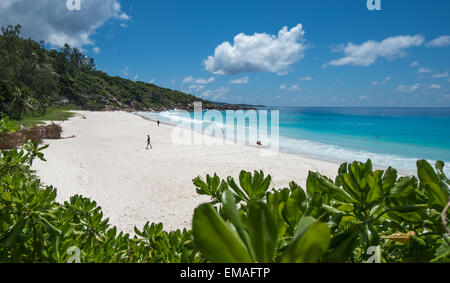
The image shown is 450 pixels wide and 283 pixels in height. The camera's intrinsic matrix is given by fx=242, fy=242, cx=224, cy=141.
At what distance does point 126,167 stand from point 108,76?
319ft

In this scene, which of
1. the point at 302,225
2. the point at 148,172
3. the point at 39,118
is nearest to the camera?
the point at 302,225

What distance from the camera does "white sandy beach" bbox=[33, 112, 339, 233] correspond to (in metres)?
8.10

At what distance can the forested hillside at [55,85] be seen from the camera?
29195 millimetres

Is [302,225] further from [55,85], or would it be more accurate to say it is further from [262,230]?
[55,85]

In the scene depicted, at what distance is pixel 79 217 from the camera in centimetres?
109

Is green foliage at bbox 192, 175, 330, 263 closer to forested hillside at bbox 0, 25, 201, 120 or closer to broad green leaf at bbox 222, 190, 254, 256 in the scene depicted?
broad green leaf at bbox 222, 190, 254, 256

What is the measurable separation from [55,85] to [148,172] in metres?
61.2

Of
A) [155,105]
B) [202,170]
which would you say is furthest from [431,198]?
[155,105]

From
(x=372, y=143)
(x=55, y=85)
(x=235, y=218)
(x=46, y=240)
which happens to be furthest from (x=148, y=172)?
(x=55, y=85)

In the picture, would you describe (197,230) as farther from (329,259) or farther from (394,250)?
(394,250)

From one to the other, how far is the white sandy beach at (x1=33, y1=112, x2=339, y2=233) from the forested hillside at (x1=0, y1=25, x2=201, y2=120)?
56.8 ft

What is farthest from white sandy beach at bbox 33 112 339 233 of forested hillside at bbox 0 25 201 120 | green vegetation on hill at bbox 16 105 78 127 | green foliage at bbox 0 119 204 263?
forested hillside at bbox 0 25 201 120

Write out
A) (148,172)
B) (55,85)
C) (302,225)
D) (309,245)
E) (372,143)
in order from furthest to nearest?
(55,85) < (372,143) < (148,172) < (302,225) < (309,245)

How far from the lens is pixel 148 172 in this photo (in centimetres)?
1237
